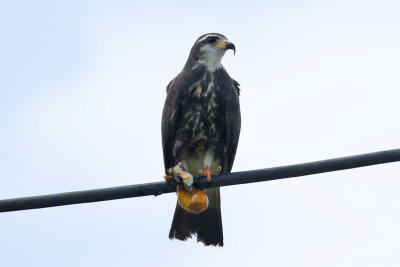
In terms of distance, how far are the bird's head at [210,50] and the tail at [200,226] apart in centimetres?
167

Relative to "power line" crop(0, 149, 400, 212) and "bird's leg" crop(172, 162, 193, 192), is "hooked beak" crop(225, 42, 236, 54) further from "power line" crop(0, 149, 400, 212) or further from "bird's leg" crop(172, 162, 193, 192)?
"power line" crop(0, 149, 400, 212)

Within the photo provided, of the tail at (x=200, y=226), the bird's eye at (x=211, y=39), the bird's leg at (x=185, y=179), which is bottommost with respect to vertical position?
the tail at (x=200, y=226)

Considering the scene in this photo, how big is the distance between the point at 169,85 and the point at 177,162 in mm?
936

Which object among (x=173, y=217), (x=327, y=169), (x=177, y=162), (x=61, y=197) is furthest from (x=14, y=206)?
(x=177, y=162)

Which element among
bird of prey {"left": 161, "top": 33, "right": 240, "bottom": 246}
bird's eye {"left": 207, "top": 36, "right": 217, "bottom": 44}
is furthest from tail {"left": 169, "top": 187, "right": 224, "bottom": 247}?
bird's eye {"left": 207, "top": 36, "right": 217, "bottom": 44}

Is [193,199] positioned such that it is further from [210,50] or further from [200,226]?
[210,50]

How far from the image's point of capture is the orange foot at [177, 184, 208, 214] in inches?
258

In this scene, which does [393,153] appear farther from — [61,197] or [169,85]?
[169,85]

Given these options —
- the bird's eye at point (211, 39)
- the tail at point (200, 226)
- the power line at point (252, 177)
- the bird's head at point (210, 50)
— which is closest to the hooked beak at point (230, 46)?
the bird's head at point (210, 50)

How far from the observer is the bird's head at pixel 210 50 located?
8297 millimetres

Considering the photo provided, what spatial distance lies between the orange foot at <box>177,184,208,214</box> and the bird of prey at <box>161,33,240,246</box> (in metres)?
0.92

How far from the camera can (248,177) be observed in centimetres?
498

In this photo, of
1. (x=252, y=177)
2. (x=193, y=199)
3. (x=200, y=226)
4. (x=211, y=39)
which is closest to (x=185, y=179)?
(x=193, y=199)

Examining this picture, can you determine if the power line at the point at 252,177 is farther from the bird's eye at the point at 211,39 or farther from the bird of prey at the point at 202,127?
the bird's eye at the point at 211,39
